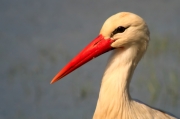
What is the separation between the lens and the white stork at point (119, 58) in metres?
2.16

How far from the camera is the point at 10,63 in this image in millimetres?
3717

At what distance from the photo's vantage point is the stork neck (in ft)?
7.18

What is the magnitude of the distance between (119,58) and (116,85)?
11 centimetres

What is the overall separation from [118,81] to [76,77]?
1597 mm

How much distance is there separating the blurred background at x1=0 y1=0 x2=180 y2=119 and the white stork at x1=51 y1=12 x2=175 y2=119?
4.74 ft

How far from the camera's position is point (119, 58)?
7.15 feet

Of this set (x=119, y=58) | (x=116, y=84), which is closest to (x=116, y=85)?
(x=116, y=84)

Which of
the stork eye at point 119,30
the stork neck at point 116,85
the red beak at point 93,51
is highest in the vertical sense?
the stork eye at point 119,30

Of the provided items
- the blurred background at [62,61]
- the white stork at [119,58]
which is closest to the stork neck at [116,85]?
the white stork at [119,58]

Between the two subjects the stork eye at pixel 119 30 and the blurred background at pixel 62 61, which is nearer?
the stork eye at pixel 119 30

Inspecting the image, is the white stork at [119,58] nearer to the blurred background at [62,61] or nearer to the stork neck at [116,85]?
the stork neck at [116,85]

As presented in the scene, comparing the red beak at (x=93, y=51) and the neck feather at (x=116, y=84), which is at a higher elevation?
the red beak at (x=93, y=51)

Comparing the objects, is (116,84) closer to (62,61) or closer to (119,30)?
(119,30)

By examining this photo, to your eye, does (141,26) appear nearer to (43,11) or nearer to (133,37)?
(133,37)
